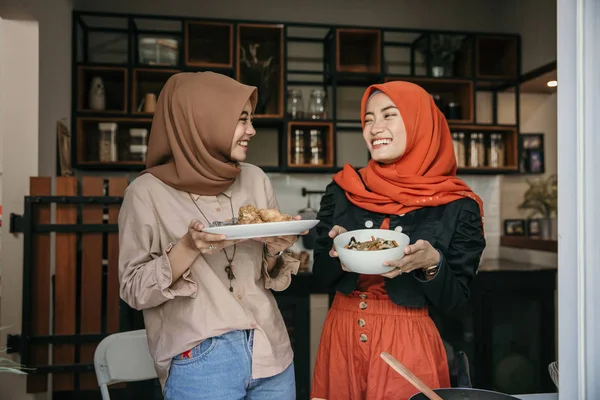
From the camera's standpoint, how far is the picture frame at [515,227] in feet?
12.8

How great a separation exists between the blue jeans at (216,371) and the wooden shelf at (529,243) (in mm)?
2650

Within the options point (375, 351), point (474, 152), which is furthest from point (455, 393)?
point (474, 152)

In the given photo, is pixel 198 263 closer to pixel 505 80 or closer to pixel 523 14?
pixel 505 80

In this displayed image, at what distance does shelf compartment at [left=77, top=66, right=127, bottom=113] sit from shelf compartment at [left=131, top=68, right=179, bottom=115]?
6 cm

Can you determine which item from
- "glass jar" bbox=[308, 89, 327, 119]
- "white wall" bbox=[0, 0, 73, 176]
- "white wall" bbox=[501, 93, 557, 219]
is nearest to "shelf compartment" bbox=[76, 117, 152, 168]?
"white wall" bbox=[0, 0, 73, 176]

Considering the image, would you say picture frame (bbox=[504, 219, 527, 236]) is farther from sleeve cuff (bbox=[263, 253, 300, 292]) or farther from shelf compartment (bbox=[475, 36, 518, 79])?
sleeve cuff (bbox=[263, 253, 300, 292])

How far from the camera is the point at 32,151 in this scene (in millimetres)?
2355

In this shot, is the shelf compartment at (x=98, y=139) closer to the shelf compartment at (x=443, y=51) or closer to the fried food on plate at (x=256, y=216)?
the shelf compartment at (x=443, y=51)

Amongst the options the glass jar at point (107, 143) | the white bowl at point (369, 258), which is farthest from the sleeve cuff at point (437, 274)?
the glass jar at point (107, 143)

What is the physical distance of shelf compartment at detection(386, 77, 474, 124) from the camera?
11.7 feet

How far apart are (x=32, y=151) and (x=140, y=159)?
3.18 feet

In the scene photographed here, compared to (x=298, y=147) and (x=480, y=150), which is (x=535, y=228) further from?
(x=298, y=147)

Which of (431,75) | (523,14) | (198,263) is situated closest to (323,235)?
(198,263)

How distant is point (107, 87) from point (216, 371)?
285 centimetres
